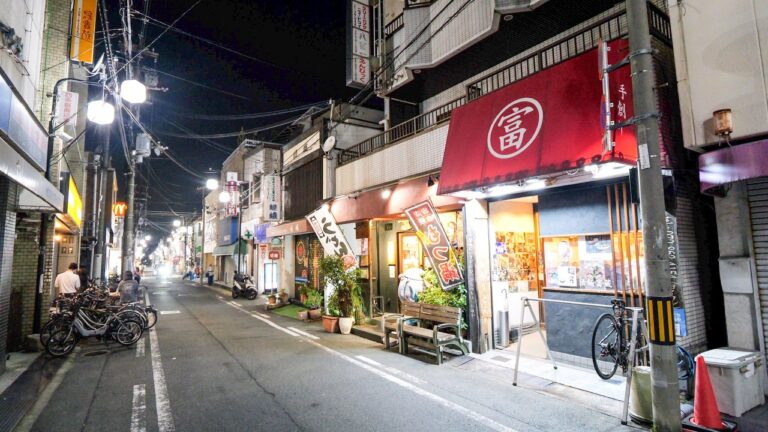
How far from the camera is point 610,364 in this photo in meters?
7.42

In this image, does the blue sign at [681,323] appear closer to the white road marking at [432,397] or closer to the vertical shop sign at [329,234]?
the white road marking at [432,397]

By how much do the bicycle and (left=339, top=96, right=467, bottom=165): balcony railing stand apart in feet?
24.3

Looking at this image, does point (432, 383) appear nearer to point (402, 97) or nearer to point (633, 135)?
point (633, 135)

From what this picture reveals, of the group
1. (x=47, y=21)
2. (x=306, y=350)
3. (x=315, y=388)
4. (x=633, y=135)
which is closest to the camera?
(x=633, y=135)

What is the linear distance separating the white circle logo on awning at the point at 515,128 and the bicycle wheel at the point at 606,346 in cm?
368

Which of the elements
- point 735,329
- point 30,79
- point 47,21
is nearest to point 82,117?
point 47,21

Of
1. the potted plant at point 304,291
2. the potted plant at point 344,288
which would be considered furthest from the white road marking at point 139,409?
the potted plant at point 304,291

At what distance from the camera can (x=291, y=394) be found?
6863 mm

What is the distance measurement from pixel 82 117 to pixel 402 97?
1711 cm

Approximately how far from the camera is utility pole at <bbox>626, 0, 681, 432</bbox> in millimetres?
4992

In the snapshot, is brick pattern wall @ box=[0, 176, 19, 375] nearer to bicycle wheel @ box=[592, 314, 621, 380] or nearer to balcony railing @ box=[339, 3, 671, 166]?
balcony railing @ box=[339, 3, 671, 166]

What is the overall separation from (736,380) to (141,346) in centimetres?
1339

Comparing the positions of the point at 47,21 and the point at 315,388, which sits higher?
the point at 47,21

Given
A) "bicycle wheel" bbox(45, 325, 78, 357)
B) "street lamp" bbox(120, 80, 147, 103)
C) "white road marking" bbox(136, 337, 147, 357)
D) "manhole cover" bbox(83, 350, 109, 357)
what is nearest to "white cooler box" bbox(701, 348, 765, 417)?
"white road marking" bbox(136, 337, 147, 357)
